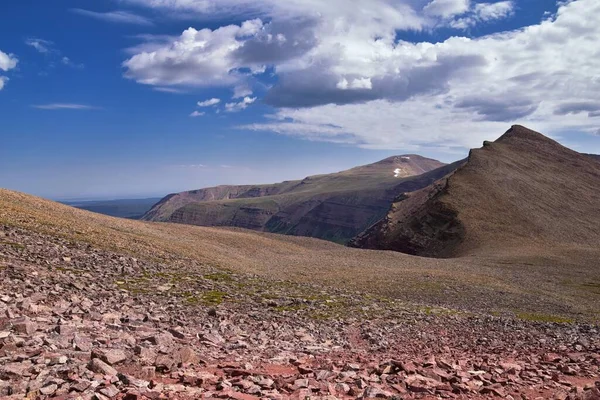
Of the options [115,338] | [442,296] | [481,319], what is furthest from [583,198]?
[115,338]

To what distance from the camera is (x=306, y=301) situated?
86.5ft

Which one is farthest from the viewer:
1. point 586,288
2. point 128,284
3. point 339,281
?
point 586,288

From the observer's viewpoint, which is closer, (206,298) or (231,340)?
(231,340)

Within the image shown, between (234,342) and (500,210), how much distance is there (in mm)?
129973

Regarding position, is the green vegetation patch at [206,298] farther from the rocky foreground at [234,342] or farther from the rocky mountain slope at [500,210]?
the rocky mountain slope at [500,210]

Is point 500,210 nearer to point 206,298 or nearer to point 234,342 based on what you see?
point 206,298

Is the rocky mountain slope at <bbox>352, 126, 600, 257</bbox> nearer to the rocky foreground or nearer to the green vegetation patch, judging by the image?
the rocky foreground

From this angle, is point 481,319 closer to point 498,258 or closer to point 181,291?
point 181,291

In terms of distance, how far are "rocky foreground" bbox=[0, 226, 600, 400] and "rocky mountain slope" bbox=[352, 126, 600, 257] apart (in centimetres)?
8302

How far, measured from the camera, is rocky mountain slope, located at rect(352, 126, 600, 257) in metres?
115

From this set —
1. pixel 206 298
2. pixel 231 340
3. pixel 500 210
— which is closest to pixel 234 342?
pixel 231 340

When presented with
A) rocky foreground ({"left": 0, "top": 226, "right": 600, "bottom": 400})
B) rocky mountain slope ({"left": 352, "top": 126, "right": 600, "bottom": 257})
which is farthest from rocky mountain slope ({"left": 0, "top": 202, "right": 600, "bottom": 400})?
rocky mountain slope ({"left": 352, "top": 126, "right": 600, "bottom": 257})

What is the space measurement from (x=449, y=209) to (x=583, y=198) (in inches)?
2229

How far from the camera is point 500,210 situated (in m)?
130
